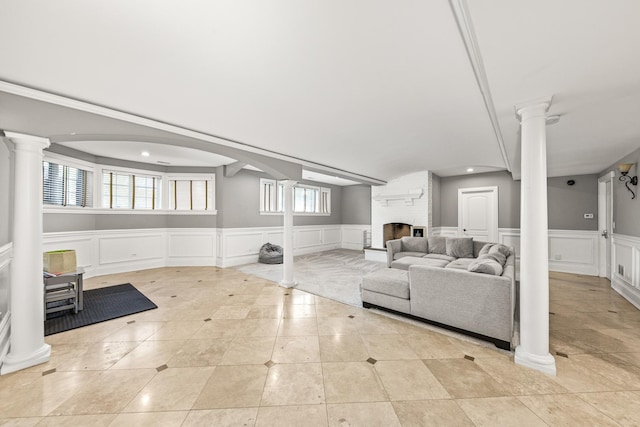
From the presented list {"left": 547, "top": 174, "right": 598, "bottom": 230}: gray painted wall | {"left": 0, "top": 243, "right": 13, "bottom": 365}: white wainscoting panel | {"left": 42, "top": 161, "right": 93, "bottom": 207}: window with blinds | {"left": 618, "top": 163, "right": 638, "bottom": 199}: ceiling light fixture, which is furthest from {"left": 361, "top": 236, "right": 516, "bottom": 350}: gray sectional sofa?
{"left": 42, "top": 161, "right": 93, "bottom": 207}: window with blinds

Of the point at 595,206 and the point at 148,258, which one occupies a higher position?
the point at 595,206

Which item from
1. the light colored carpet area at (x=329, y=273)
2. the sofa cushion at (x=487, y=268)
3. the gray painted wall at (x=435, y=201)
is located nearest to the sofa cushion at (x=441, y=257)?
the light colored carpet area at (x=329, y=273)

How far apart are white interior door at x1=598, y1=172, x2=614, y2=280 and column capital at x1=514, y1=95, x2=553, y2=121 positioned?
14.2 ft

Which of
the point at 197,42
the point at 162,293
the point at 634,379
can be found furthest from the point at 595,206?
the point at 162,293

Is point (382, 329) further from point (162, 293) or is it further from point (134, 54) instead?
point (162, 293)

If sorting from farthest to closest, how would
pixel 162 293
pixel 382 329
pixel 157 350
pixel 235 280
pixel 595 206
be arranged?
1. pixel 595 206
2. pixel 235 280
3. pixel 162 293
4. pixel 382 329
5. pixel 157 350

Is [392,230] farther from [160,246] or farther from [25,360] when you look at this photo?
[25,360]

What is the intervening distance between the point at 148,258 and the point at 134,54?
5.42 m

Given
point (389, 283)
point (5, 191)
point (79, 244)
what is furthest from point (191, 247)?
point (389, 283)

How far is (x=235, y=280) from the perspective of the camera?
192 inches

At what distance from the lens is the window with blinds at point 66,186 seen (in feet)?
13.9

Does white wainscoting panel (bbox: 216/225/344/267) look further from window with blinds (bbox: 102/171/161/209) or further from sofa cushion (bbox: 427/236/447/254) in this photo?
sofa cushion (bbox: 427/236/447/254)

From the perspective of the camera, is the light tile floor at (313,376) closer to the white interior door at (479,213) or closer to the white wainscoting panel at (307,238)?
the white interior door at (479,213)

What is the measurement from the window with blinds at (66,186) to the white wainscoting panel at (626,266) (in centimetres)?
909
